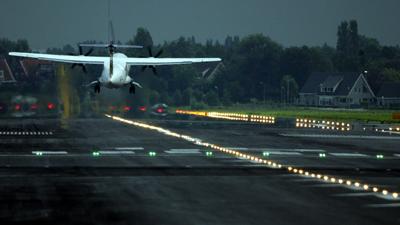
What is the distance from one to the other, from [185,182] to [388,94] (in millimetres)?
154013

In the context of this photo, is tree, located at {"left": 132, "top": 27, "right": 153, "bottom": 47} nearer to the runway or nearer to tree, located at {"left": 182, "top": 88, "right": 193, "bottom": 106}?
tree, located at {"left": 182, "top": 88, "right": 193, "bottom": 106}

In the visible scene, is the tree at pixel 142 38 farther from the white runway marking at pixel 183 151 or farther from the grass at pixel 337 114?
the white runway marking at pixel 183 151

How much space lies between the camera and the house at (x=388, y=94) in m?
175

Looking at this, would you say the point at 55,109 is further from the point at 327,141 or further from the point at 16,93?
the point at 327,141

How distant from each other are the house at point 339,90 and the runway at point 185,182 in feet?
423

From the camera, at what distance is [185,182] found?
28969mm

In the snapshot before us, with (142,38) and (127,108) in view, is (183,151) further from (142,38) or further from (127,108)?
(142,38)

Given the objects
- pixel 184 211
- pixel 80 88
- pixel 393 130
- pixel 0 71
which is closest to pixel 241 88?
pixel 0 71

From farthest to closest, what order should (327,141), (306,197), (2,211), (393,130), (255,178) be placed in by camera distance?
1. (393,130)
2. (327,141)
3. (255,178)
4. (306,197)
5. (2,211)

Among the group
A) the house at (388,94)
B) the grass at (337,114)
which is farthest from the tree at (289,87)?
the grass at (337,114)

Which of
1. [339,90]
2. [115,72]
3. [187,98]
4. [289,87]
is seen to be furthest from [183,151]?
[289,87]

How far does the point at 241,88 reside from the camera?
199 metres

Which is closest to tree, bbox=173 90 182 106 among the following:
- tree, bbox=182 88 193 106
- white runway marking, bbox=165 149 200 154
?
tree, bbox=182 88 193 106

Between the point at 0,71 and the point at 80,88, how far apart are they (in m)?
34.7
